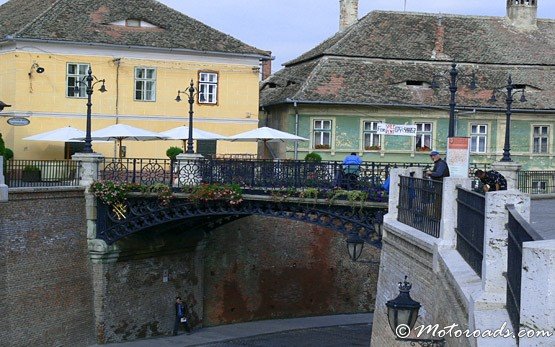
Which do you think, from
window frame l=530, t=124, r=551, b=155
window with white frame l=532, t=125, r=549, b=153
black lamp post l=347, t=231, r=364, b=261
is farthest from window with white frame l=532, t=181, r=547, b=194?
black lamp post l=347, t=231, r=364, b=261

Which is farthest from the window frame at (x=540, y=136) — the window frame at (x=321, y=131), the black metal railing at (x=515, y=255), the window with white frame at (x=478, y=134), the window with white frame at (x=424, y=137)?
the black metal railing at (x=515, y=255)

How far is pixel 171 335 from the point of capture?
1375 inches

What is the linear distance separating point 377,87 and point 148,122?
9.71 m

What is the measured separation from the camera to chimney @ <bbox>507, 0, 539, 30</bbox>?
5172 cm

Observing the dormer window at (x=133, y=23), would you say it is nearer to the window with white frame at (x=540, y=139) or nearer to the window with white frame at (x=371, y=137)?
the window with white frame at (x=371, y=137)

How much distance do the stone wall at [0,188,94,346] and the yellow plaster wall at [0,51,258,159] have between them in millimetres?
8145

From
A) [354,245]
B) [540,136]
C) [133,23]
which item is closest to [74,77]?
[133,23]

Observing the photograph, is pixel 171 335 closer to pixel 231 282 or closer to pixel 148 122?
pixel 231 282

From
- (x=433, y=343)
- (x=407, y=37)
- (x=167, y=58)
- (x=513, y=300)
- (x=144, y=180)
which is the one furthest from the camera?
(x=407, y=37)

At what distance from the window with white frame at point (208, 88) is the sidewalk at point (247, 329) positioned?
404 inches

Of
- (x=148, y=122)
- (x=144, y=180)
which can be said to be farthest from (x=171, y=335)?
(x=148, y=122)

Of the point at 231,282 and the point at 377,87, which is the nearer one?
the point at 231,282

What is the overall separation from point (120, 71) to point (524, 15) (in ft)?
64.5

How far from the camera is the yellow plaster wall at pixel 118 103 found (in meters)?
41.0
